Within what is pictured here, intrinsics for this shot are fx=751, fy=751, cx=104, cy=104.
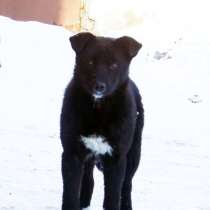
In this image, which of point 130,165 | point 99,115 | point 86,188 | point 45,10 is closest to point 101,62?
point 99,115

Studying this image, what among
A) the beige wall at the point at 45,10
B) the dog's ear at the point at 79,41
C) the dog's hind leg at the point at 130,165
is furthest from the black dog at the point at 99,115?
the beige wall at the point at 45,10

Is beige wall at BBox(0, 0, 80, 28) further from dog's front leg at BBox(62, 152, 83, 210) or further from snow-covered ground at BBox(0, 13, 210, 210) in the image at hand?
dog's front leg at BBox(62, 152, 83, 210)

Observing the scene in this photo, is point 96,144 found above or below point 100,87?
below

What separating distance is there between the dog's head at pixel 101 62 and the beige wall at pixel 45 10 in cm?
1133

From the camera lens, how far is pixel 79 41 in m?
5.04

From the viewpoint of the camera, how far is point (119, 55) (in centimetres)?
500

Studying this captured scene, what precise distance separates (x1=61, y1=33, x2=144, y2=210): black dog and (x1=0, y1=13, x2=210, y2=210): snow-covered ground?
72 centimetres

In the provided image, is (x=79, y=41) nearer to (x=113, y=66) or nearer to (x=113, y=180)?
(x=113, y=66)

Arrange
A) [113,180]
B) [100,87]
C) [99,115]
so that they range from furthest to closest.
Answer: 1. [113,180]
2. [99,115]
3. [100,87]

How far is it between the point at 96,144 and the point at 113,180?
31cm

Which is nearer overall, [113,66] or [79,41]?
[113,66]

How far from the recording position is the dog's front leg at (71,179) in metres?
5.18

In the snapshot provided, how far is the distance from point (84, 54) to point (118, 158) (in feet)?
2.56

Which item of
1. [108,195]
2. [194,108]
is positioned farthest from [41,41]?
[108,195]
